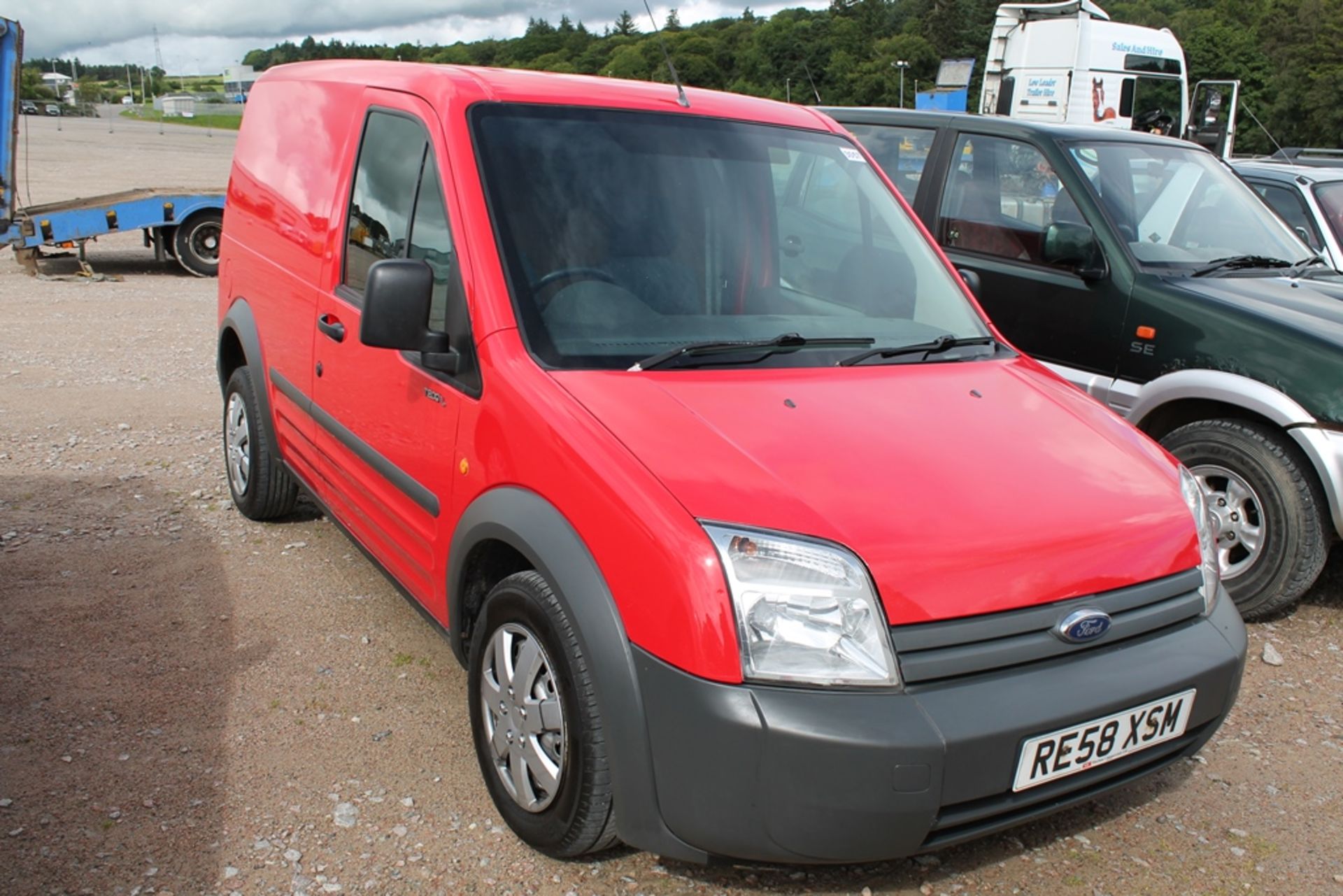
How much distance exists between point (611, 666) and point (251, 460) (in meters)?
3.11

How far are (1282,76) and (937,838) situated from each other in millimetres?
63432

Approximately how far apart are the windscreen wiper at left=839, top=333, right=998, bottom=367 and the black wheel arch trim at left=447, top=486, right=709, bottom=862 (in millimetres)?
1008

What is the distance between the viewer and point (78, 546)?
4.82 m

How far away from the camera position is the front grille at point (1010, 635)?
232cm

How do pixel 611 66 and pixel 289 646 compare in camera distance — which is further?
pixel 611 66

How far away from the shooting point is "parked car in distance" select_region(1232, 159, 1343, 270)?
6.84 m

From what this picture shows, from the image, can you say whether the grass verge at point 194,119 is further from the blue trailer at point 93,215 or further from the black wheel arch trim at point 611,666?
the black wheel arch trim at point 611,666

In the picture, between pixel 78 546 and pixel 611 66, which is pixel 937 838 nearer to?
pixel 78 546

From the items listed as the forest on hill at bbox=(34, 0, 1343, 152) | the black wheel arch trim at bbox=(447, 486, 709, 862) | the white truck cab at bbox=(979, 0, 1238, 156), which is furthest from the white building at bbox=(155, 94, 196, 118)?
the black wheel arch trim at bbox=(447, 486, 709, 862)

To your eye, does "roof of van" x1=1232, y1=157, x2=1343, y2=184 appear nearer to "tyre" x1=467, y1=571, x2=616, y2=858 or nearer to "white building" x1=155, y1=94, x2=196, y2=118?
"tyre" x1=467, y1=571, x2=616, y2=858

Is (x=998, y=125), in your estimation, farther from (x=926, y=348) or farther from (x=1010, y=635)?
(x=1010, y=635)

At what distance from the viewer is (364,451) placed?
3643mm

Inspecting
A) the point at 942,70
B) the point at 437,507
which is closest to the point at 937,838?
the point at 437,507

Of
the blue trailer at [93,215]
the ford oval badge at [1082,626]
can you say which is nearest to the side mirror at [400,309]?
the ford oval badge at [1082,626]
